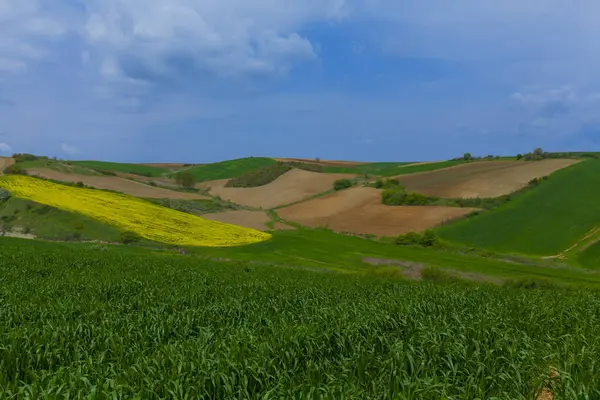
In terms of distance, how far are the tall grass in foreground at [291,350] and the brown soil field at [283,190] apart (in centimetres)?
8409

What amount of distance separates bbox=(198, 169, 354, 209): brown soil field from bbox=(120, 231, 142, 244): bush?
4229 centimetres

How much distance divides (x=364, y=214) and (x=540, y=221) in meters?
28.3

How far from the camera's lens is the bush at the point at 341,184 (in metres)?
109

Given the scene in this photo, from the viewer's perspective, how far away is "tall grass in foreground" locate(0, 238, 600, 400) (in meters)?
7.68

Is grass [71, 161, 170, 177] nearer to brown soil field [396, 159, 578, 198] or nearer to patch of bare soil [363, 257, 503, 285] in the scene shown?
brown soil field [396, 159, 578, 198]

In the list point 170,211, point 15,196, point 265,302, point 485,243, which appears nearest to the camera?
point 265,302

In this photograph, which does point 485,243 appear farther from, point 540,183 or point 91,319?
point 91,319

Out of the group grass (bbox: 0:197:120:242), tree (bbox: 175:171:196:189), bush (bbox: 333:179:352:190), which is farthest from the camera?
tree (bbox: 175:171:196:189)

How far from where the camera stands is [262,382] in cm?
838

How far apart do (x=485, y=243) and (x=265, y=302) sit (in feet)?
176

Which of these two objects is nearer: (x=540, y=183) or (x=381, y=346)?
(x=381, y=346)

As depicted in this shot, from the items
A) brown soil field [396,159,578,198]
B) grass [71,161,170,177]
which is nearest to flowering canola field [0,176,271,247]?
brown soil field [396,159,578,198]

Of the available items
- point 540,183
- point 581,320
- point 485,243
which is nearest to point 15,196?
point 485,243

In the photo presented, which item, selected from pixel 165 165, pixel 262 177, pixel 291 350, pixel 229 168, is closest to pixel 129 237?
pixel 291 350
